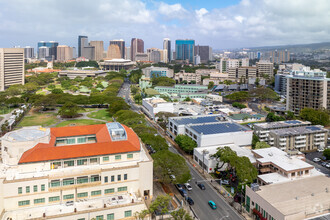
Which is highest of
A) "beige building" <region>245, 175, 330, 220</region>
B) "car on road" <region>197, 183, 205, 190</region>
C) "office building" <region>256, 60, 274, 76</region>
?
"office building" <region>256, 60, 274, 76</region>

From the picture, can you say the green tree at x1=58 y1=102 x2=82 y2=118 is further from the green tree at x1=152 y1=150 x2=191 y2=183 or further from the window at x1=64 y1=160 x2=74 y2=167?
the window at x1=64 y1=160 x2=74 y2=167

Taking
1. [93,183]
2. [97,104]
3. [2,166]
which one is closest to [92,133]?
[93,183]

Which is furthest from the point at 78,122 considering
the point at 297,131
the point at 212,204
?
the point at 297,131

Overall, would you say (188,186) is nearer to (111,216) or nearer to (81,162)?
(111,216)

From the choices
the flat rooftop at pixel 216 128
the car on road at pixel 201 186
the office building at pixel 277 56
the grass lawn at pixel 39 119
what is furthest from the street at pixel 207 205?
the office building at pixel 277 56

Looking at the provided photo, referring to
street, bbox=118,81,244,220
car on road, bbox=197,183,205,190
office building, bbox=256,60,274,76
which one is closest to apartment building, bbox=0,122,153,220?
street, bbox=118,81,244,220

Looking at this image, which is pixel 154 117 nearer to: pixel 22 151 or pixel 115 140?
pixel 115 140
